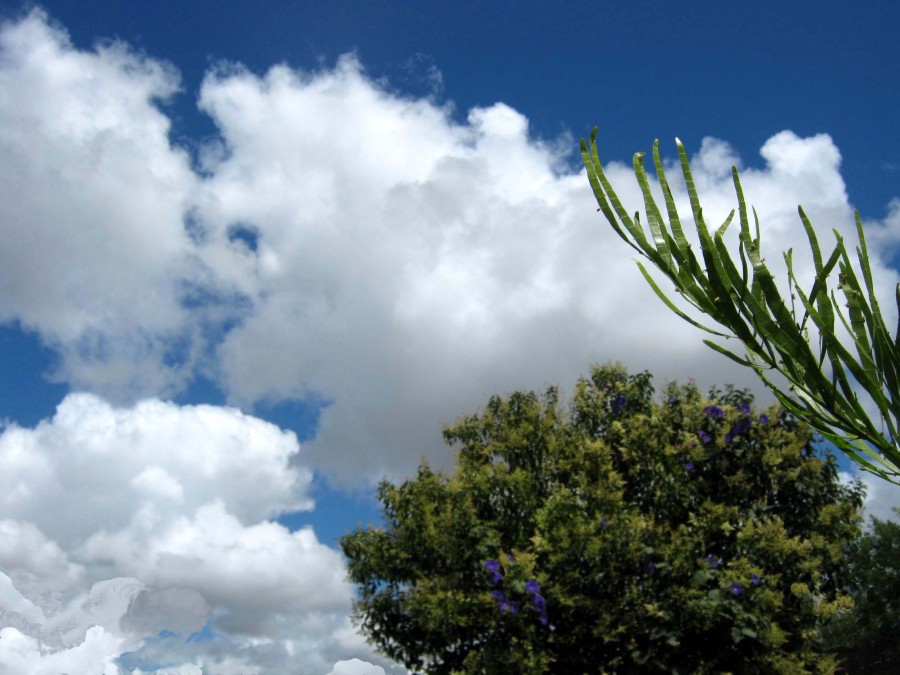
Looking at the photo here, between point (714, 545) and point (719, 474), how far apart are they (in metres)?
1.47

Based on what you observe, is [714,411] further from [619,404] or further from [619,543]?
[619,543]

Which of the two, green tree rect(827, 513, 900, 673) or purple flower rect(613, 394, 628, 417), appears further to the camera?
green tree rect(827, 513, 900, 673)

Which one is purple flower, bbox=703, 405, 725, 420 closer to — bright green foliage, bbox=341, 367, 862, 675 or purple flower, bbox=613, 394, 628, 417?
bright green foliage, bbox=341, 367, 862, 675

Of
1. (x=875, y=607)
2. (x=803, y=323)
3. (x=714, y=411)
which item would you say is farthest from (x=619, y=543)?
(x=875, y=607)

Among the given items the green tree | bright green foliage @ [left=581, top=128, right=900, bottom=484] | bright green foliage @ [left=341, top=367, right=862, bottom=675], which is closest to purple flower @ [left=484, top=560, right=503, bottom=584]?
bright green foliage @ [left=341, top=367, right=862, bottom=675]

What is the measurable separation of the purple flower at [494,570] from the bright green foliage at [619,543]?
36 mm

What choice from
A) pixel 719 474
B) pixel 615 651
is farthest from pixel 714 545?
pixel 615 651

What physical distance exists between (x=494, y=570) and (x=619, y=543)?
1.89 m

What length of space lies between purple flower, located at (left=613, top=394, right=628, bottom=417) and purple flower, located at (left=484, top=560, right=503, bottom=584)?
4.40 meters

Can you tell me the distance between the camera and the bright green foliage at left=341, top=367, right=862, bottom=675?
1234cm

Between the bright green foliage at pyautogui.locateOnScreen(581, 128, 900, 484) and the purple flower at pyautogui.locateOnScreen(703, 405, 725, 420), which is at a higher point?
the purple flower at pyautogui.locateOnScreen(703, 405, 725, 420)

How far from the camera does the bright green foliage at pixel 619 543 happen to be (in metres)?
12.3

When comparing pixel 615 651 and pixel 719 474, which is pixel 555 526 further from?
pixel 719 474

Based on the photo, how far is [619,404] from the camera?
1566 cm
